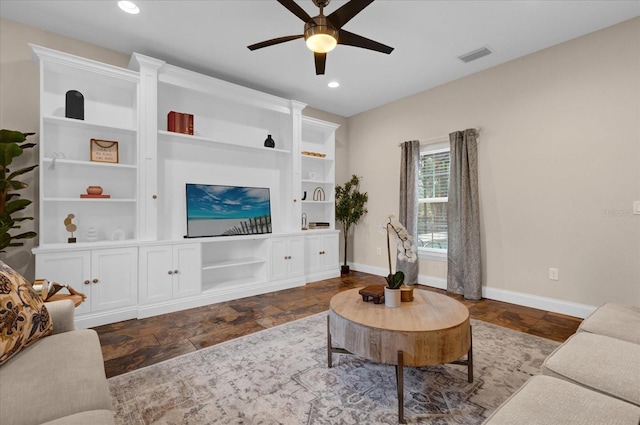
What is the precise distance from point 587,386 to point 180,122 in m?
4.17

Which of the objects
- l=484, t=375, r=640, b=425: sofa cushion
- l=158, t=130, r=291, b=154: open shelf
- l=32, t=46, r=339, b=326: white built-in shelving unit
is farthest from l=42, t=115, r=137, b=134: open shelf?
l=484, t=375, r=640, b=425: sofa cushion

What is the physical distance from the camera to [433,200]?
4.56m

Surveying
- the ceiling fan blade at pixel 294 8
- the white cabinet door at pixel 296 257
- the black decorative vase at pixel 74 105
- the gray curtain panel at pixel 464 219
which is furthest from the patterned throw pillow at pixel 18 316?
the gray curtain panel at pixel 464 219

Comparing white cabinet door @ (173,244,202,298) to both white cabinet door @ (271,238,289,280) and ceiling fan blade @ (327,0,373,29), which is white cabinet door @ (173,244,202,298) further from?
ceiling fan blade @ (327,0,373,29)

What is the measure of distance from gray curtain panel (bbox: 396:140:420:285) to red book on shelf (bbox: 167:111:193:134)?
3139mm

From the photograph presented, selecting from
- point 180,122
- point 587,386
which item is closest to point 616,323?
point 587,386

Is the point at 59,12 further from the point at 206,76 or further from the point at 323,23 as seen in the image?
the point at 323,23

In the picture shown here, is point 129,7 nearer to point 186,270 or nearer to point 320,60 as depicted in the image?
point 320,60

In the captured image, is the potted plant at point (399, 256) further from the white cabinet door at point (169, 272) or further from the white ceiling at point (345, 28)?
the white cabinet door at point (169, 272)

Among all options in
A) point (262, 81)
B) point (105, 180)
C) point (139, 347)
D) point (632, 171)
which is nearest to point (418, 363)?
point (139, 347)

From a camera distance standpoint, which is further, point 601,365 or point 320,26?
point 320,26

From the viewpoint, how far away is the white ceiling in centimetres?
272

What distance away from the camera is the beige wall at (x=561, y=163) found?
9.73ft

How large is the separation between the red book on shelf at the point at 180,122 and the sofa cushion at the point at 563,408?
3.93m
